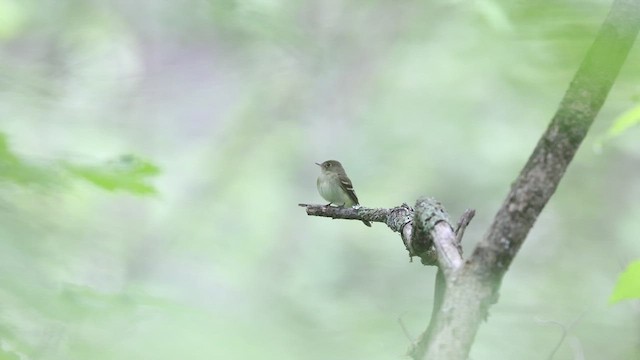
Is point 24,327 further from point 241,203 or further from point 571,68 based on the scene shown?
point 241,203

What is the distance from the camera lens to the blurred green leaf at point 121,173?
132cm

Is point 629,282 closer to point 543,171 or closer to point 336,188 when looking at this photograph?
A: point 543,171

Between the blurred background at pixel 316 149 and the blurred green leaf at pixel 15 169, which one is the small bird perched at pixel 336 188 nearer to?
the blurred background at pixel 316 149

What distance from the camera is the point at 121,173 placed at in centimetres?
142

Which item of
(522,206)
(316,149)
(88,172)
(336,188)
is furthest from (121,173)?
(316,149)

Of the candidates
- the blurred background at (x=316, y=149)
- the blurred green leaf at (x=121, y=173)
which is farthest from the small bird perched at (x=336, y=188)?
the blurred green leaf at (x=121, y=173)

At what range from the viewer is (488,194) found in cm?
620

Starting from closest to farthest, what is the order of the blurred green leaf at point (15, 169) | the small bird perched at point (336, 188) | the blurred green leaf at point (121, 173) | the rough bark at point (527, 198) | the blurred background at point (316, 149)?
the rough bark at point (527, 198) → the blurred green leaf at point (15, 169) → the blurred green leaf at point (121, 173) → the small bird perched at point (336, 188) → the blurred background at point (316, 149)

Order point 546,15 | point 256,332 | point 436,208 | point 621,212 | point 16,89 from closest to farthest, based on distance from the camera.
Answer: point 546,15, point 256,332, point 436,208, point 16,89, point 621,212

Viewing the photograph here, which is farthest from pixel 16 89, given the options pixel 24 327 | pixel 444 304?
pixel 444 304

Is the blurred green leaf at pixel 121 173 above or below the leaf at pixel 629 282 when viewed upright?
above

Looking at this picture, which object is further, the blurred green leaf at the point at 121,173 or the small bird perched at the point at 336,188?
the small bird perched at the point at 336,188

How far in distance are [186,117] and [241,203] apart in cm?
110

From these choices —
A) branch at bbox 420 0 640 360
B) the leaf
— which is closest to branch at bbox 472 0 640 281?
branch at bbox 420 0 640 360
